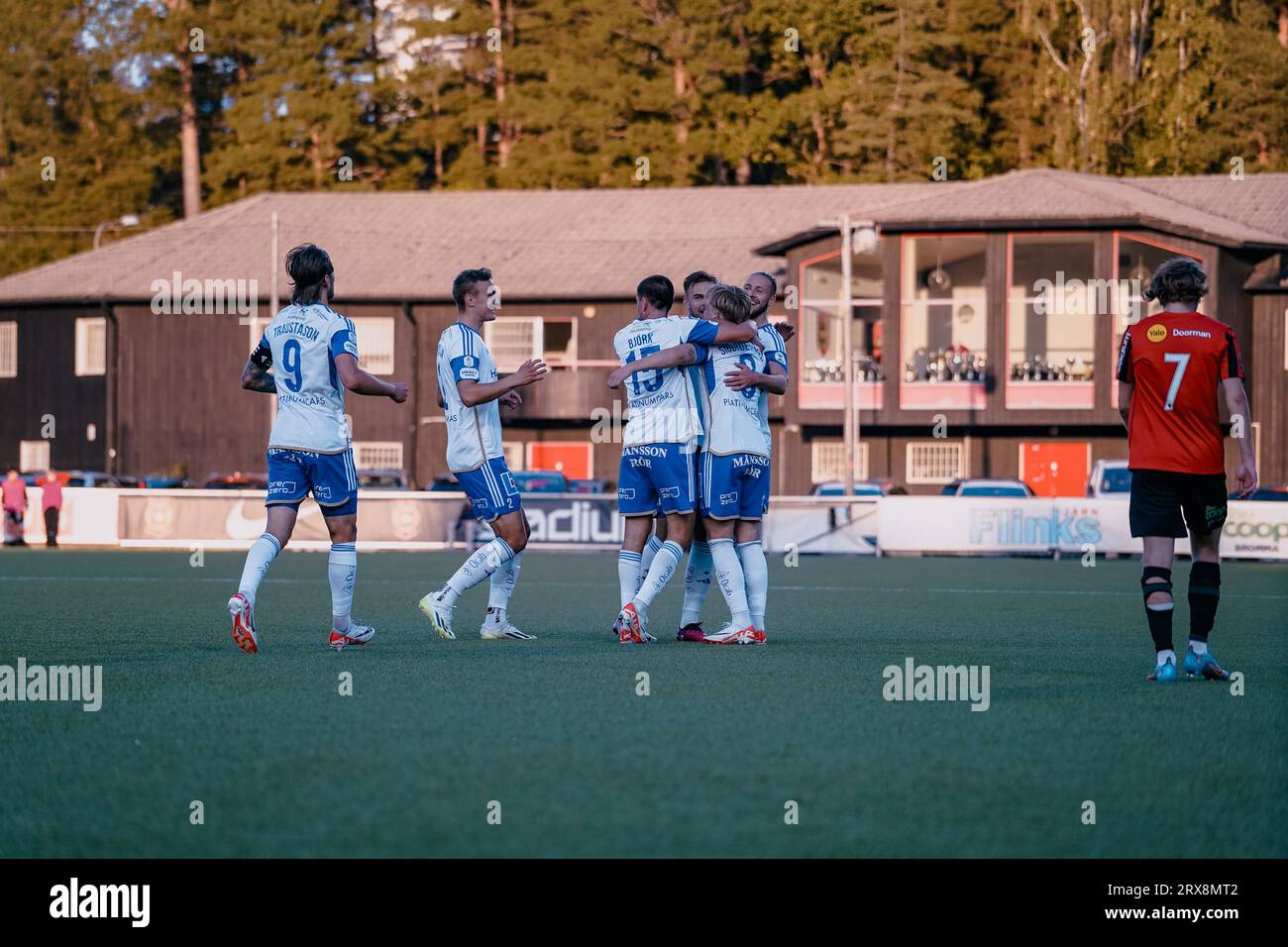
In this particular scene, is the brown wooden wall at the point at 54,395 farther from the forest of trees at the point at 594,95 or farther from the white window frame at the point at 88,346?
the forest of trees at the point at 594,95

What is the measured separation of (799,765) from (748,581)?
5073 mm

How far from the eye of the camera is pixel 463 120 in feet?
224

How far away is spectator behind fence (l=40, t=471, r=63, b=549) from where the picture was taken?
32719 mm

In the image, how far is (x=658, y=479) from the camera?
35.4 ft

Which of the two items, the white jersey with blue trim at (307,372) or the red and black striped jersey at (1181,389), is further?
the white jersey with blue trim at (307,372)

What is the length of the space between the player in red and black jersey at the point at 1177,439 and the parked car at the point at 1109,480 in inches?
1056

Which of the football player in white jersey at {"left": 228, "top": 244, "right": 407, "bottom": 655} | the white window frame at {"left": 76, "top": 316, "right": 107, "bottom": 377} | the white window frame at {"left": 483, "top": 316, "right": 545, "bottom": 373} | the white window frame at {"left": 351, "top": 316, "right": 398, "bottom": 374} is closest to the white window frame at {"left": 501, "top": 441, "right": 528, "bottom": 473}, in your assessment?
the white window frame at {"left": 483, "top": 316, "right": 545, "bottom": 373}

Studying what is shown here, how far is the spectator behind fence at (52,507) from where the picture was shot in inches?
1288

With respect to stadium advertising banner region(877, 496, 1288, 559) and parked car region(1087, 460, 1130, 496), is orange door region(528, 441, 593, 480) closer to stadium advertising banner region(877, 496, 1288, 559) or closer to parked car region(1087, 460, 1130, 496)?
parked car region(1087, 460, 1130, 496)

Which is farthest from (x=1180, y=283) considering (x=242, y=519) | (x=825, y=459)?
(x=825, y=459)

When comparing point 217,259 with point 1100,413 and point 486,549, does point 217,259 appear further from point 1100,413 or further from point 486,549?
point 486,549

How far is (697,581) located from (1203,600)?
10.6ft

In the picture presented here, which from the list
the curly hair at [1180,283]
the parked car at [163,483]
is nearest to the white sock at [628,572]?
the curly hair at [1180,283]

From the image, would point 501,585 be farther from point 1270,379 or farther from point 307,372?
point 1270,379
